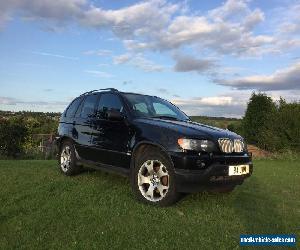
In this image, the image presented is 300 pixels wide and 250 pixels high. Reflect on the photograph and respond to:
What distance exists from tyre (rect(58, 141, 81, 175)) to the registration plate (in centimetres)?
352

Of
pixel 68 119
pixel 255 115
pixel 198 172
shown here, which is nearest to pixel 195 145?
pixel 198 172

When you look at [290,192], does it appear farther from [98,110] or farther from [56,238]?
[56,238]

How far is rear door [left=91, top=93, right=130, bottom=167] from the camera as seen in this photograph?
22.4ft

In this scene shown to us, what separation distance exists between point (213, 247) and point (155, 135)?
2175 mm

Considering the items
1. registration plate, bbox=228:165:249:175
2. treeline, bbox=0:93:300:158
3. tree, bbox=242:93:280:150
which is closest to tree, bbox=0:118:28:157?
treeline, bbox=0:93:300:158

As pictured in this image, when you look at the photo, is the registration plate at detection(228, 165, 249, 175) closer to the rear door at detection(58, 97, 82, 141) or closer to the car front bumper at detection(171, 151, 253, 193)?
the car front bumper at detection(171, 151, 253, 193)

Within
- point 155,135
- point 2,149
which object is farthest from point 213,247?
point 2,149

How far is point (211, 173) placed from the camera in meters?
5.84

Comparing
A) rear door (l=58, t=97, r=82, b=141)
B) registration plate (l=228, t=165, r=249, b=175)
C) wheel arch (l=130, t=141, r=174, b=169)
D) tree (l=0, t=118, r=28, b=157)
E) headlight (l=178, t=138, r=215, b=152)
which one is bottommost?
tree (l=0, t=118, r=28, b=157)

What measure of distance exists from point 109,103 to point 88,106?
31.9 inches

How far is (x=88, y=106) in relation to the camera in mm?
8281

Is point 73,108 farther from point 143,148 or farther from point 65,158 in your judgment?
point 143,148

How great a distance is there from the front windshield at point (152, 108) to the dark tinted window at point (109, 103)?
19cm

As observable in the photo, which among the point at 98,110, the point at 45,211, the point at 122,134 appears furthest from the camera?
the point at 98,110
